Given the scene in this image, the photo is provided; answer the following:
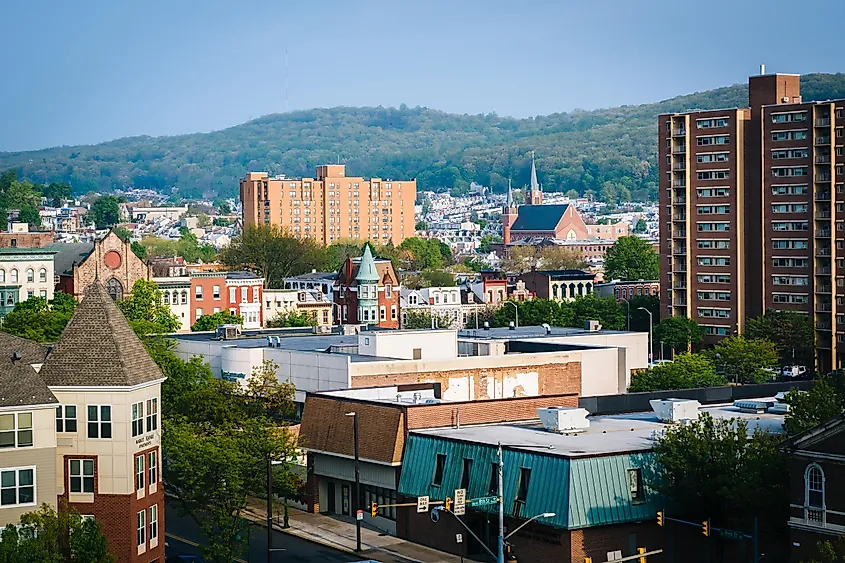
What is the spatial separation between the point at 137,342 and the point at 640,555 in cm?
1922

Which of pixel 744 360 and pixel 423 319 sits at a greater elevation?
pixel 423 319

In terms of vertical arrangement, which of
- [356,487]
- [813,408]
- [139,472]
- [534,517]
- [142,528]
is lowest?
[356,487]

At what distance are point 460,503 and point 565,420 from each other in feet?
29.3

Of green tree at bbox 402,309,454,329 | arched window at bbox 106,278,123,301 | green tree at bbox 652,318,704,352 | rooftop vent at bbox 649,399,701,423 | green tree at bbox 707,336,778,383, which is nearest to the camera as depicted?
rooftop vent at bbox 649,399,701,423

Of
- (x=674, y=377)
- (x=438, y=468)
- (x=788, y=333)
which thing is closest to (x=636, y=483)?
(x=438, y=468)

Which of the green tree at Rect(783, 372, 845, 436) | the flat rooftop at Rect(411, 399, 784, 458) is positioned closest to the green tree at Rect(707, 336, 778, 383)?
the flat rooftop at Rect(411, 399, 784, 458)

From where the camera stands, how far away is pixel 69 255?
16188cm

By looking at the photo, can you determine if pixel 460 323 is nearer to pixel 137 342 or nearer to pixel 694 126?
pixel 694 126

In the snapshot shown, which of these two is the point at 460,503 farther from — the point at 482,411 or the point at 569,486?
the point at 482,411

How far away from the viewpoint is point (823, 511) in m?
52.6

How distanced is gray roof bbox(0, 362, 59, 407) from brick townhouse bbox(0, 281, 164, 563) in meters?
0.03

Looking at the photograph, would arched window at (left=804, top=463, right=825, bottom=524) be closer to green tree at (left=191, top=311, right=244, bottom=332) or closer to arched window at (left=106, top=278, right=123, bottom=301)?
green tree at (left=191, top=311, right=244, bottom=332)

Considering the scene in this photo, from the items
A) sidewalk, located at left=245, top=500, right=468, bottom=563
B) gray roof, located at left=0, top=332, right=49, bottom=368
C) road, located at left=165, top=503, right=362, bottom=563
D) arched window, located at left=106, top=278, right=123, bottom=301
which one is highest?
arched window, located at left=106, top=278, right=123, bottom=301

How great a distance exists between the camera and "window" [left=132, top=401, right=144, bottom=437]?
172 ft
